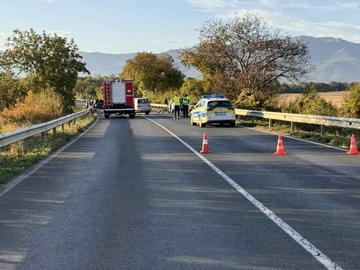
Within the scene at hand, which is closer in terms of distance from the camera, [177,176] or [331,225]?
[331,225]

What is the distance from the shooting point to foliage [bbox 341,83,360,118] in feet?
89.9

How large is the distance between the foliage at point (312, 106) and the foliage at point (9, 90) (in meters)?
19.4

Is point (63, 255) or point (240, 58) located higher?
point (240, 58)

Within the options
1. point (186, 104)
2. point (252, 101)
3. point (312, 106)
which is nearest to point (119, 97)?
point (186, 104)

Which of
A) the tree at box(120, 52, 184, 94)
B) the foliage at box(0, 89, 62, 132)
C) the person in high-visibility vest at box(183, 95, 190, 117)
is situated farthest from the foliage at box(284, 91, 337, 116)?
the tree at box(120, 52, 184, 94)

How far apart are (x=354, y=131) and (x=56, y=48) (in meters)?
33.1

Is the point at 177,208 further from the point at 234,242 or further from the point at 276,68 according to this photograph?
the point at 276,68

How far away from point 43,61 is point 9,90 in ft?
26.1

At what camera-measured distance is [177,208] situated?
8.02 metres

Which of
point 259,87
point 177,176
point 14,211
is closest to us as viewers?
point 14,211

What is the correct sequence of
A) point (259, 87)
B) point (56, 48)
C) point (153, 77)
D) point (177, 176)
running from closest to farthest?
point (177, 176) < point (259, 87) < point (56, 48) < point (153, 77)

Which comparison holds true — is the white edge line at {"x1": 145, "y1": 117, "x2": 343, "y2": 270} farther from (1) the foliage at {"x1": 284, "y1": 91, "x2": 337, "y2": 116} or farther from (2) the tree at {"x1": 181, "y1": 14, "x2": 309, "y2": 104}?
(2) the tree at {"x1": 181, "y1": 14, "x2": 309, "y2": 104}

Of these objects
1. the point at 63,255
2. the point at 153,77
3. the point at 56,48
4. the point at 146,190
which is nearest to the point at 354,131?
the point at 146,190

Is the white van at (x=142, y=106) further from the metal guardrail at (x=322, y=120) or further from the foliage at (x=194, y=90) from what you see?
the metal guardrail at (x=322, y=120)
